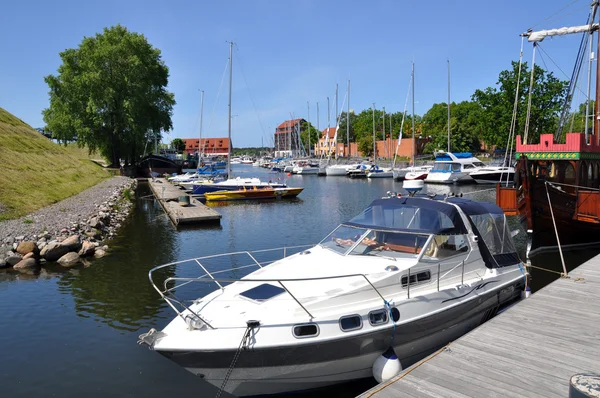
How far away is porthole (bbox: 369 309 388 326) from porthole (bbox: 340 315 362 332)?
0.24 metres

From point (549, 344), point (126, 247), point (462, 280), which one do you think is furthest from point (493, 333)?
point (126, 247)

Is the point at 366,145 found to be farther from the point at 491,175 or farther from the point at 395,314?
the point at 395,314

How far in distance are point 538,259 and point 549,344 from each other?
11.6 meters

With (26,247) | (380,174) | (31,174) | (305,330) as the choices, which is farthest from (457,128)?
(305,330)

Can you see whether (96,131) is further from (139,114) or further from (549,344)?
(549,344)

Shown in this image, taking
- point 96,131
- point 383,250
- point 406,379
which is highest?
point 96,131

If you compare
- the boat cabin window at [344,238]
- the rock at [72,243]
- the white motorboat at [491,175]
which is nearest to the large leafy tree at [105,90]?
the rock at [72,243]

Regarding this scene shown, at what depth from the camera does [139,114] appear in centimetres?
5809

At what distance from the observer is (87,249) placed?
17531mm

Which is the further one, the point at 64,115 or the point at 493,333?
the point at 64,115

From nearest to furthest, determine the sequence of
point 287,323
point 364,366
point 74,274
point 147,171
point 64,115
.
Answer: point 287,323 < point 364,366 < point 74,274 < point 64,115 < point 147,171

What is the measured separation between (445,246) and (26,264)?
14.9 metres

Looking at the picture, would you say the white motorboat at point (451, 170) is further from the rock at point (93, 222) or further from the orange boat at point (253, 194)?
the rock at point (93, 222)

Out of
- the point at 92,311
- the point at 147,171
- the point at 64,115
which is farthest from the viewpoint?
the point at 147,171
